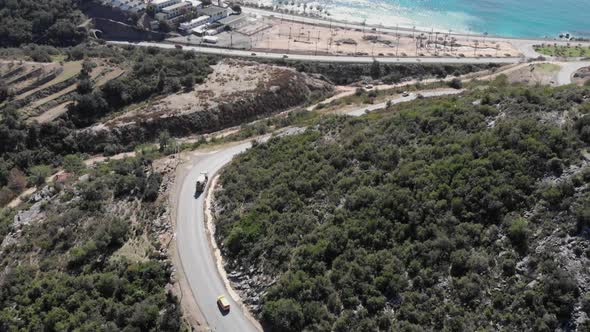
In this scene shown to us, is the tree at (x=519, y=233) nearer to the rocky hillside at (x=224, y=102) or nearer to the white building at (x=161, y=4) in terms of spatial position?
the rocky hillside at (x=224, y=102)

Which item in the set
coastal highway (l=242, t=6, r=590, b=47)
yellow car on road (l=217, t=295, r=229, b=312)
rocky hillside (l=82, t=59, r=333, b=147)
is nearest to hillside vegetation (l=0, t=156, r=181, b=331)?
yellow car on road (l=217, t=295, r=229, b=312)

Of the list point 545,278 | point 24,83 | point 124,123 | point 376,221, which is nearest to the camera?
point 545,278

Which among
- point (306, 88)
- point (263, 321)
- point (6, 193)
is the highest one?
point (306, 88)

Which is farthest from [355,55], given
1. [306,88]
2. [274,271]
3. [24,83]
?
[274,271]

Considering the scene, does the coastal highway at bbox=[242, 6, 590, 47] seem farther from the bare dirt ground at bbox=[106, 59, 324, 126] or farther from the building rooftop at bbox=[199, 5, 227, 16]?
the bare dirt ground at bbox=[106, 59, 324, 126]

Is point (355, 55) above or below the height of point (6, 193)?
above

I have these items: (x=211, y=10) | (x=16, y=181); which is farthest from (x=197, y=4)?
(x=16, y=181)

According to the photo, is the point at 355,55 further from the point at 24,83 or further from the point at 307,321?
the point at 307,321
